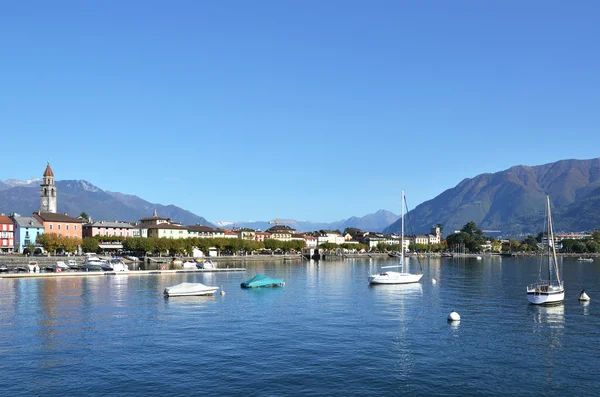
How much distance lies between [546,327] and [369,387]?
955 inches

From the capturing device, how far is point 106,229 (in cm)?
18900

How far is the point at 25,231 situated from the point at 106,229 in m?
38.6

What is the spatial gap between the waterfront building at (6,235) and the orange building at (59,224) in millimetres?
10042

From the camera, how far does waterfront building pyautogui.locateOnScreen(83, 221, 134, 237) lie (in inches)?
7279

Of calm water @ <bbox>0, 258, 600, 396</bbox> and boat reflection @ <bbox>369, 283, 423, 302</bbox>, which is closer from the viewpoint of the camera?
calm water @ <bbox>0, 258, 600, 396</bbox>

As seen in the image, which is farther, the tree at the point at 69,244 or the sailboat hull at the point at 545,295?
the tree at the point at 69,244

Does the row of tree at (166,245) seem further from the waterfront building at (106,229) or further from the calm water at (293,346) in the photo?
the calm water at (293,346)

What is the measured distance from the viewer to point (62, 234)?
16025 cm

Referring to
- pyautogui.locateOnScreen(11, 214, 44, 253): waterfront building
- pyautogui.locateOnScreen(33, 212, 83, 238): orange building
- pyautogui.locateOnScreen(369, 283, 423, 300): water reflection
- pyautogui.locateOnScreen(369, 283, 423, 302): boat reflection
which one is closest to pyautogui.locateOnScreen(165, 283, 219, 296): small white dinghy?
pyautogui.locateOnScreen(369, 283, 423, 302): boat reflection

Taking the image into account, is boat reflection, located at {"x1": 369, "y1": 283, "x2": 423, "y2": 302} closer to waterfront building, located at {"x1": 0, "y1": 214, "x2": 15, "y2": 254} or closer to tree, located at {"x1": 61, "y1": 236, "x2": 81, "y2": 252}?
tree, located at {"x1": 61, "y1": 236, "x2": 81, "y2": 252}

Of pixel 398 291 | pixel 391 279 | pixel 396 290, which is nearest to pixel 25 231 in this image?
pixel 391 279

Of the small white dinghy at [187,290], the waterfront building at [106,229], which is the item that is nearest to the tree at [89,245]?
the waterfront building at [106,229]

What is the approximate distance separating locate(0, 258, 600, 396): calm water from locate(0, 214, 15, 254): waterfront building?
93188 millimetres

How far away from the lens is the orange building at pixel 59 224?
159125mm
